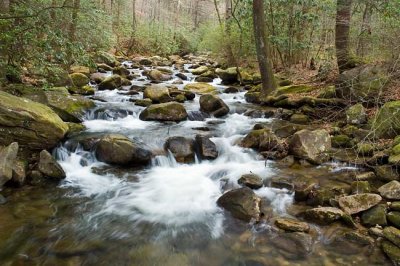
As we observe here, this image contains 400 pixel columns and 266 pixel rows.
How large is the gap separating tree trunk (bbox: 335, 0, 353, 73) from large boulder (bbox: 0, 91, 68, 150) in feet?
24.7

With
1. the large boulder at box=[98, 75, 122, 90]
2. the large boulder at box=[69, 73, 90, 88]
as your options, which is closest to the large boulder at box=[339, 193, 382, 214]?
the large boulder at box=[98, 75, 122, 90]

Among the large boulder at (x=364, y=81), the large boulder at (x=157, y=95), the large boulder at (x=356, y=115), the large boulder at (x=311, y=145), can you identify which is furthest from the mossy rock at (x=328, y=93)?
the large boulder at (x=157, y=95)

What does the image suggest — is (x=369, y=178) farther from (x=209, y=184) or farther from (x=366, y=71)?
(x=366, y=71)

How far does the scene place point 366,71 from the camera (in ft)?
27.7

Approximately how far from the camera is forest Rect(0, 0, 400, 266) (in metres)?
4.21

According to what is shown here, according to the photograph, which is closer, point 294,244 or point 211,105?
point 294,244

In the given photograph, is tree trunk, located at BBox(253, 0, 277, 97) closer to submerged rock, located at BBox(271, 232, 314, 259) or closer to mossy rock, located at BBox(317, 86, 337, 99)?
mossy rock, located at BBox(317, 86, 337, 99)

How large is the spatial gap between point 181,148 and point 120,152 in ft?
4.33

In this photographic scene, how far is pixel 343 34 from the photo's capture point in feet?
32.3

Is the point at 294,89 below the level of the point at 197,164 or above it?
above

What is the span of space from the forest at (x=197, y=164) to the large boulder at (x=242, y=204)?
2 centimetres

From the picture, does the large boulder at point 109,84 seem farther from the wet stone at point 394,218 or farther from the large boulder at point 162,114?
the wet stone at point 394,218

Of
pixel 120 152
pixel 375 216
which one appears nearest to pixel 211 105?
pixel 120 152

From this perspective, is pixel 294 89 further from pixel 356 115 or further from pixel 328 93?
pixel 356 115
